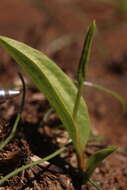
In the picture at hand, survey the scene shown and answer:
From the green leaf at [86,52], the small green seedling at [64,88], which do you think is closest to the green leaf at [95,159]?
the small green seedling at [64,88]

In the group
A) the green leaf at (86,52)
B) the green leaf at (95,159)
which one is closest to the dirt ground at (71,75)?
the green leaf at (95,159)

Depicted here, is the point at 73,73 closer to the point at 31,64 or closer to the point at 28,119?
the point at 28,119

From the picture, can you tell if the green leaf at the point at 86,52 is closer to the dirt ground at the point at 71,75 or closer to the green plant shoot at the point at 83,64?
the green plant shoot at the point at 83,64

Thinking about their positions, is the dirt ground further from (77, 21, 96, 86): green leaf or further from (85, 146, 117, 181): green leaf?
(77, 21, 96, 86): green leaf

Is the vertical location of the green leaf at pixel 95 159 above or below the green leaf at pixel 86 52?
below

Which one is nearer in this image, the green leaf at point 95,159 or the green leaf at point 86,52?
the green leaf at point 86,52

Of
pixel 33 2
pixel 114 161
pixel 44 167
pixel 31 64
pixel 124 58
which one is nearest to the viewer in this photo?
pixel 31 64

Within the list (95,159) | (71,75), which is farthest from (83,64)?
(71,75)

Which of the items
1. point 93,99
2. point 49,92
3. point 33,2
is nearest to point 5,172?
point 49,92
